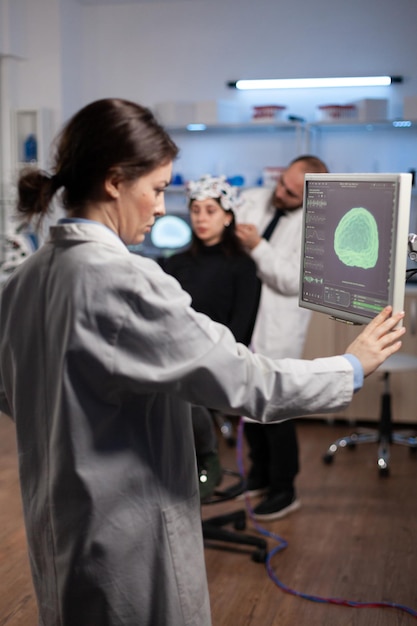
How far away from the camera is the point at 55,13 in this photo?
5691 mm

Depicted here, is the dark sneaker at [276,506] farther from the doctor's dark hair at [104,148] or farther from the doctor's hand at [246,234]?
the doctor's dark hair at [104,148]

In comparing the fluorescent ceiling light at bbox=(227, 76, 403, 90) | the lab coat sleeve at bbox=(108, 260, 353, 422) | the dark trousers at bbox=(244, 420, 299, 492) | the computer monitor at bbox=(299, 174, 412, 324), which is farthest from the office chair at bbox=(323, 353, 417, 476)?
the lab coat sleeve at bbox=(108, 260, 353, 422)

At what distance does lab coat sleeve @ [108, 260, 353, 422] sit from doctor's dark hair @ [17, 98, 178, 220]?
20 centimetres

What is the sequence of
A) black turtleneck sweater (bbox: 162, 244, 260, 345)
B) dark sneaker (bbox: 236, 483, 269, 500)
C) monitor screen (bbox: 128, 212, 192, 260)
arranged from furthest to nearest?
monitor screen (bbox: 128, 212, 192, 260), dark sneaker (bbox: 236, 483, 269, 500), black turtleneck sweater (bbox: 162, 244, 260, 345)

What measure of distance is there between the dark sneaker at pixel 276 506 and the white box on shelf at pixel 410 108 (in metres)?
2.61

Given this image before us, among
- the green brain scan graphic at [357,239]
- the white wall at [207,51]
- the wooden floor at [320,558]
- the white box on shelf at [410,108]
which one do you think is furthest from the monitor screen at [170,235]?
the green brain scan graphic at [357,239]

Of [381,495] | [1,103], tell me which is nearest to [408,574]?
[381,495]

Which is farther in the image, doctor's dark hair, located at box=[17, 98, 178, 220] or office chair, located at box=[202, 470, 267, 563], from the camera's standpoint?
office chair, located at box=[202, 470, 267, 563]

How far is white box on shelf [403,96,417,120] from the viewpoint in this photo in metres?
5.08

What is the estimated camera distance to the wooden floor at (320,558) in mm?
2705

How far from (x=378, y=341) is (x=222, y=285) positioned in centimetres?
162

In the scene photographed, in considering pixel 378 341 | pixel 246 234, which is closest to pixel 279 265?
pixel 246 234

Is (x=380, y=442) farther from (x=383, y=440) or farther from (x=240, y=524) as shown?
(x=240, y=524)

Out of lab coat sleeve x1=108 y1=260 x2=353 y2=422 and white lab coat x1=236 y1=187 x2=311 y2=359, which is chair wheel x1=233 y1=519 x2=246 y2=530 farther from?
lab coat sleeve x1=108 y1=260 x2=353 y2=422
